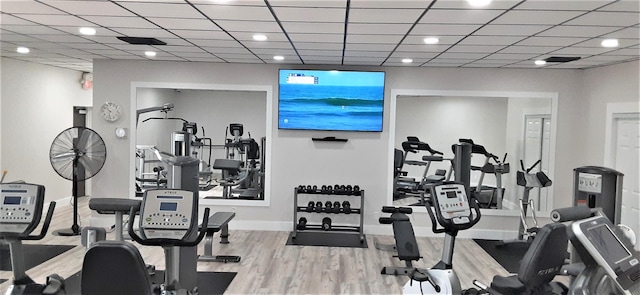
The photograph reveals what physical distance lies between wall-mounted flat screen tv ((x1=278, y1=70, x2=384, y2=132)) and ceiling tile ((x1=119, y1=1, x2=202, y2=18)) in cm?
284

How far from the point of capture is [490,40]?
415 cm

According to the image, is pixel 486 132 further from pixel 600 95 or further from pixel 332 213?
pixel 332 213

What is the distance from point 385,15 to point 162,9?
1553 mm

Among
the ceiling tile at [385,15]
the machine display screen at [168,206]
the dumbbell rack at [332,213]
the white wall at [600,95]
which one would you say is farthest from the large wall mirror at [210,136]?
the white wall at [600,95]

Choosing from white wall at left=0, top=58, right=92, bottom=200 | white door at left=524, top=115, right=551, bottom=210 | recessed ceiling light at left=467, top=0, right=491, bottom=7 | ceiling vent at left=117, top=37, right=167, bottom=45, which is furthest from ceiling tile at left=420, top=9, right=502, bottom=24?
white wall at left=0, top=58, right=92, bottom=200

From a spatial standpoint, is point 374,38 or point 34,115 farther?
point 34,115

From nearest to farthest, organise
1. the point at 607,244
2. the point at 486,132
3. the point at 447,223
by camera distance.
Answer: the point at 607,244, the point at 447,223, the point at 486,132

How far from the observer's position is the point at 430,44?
445 cm

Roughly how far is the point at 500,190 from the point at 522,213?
0.90 metres

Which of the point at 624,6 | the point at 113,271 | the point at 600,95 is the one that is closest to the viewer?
the point at 113,271

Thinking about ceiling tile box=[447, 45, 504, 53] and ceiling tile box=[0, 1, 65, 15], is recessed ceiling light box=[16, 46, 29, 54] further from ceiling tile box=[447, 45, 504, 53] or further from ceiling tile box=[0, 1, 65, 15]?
ceiling tile box=[447, 45, 504, 53]

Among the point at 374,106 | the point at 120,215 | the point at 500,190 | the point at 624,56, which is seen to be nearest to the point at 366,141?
the point at 374,106

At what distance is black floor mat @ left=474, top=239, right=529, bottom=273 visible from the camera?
16.9ft

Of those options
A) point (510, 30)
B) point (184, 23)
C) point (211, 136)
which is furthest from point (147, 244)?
point (211, 136)
